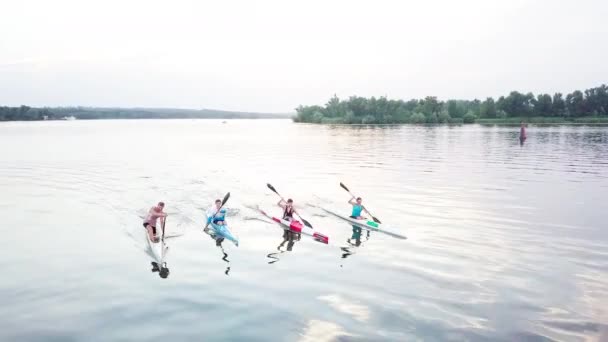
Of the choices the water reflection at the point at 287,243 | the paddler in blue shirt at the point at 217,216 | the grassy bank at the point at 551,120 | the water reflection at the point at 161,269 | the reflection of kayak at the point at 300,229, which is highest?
the grassy bank at the point at 551,120

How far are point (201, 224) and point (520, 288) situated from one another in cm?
1931

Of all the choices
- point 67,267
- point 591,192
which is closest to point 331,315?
point 67,267

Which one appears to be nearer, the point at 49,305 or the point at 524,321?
the point at 524,321

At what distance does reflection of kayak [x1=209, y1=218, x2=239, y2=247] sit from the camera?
23.8m

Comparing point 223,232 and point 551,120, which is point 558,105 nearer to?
point 551,120

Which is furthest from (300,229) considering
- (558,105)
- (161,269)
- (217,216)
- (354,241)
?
(558,105)

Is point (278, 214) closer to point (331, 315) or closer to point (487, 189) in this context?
point (331, 315)

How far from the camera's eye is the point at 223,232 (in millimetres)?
24500

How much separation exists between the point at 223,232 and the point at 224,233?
0.41ft

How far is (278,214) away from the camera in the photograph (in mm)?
31422

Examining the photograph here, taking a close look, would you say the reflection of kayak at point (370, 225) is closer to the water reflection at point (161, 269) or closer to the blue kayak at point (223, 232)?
the blue kayak at point (223, 232)

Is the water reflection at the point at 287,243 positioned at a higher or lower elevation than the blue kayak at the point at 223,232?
lower

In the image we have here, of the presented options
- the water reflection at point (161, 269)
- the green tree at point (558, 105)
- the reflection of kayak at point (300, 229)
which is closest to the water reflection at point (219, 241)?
the water reflection at point (161, 269)

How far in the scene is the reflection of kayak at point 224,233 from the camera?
2380 centimetres
